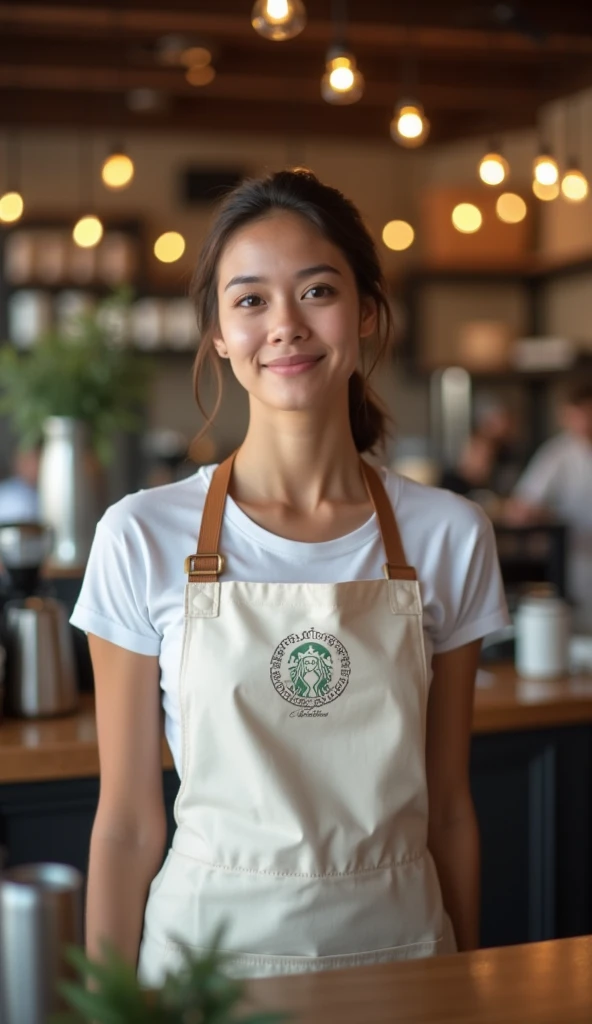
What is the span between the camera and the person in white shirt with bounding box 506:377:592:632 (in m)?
5.71

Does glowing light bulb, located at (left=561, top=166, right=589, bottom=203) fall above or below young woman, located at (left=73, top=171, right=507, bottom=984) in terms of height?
above

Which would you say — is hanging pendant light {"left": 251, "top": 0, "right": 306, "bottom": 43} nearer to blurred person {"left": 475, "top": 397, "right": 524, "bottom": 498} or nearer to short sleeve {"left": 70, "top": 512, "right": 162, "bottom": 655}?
short sleeve {"left": 70, "top": 512, "right": 162, "bottom": 655}

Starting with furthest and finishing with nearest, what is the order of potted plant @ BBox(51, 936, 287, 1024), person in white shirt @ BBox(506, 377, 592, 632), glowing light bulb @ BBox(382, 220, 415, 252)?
glowing light bulb @ BBox(382, 220, 415, 252), person in white shirt @ BBox(506, 377, 592, 632), potted plant @ BBox(51, 936, 287, 1024)

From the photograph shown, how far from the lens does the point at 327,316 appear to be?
1533mm

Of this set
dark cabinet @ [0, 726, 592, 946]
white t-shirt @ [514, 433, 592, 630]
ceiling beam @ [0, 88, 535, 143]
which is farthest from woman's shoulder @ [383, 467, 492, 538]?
ceiling beam @ [0, 88, 535, 143]

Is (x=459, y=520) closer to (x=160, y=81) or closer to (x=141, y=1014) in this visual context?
(x=141, y=1014)

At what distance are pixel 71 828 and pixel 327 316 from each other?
126 cm

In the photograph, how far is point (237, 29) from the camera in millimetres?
5484

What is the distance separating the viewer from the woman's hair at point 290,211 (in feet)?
5.25

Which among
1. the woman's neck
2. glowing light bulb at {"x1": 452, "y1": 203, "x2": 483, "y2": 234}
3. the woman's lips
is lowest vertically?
the woman's neck

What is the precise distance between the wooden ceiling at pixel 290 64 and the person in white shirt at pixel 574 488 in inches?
69.3

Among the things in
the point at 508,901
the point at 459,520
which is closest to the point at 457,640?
the point at 459,520

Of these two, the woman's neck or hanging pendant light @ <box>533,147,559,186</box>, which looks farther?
hanging pendant light @ <box>533,147,559,186</box>

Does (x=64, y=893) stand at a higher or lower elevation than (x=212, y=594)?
lower
